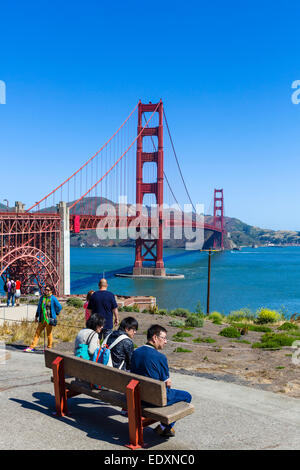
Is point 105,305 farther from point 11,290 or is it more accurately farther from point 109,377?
point 11,290

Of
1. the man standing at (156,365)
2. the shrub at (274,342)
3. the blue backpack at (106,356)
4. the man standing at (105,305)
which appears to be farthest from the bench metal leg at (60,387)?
the shrub at (274,342)

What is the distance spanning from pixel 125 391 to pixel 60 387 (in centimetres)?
106

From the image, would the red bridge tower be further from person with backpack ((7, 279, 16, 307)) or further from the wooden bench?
the wooden bench

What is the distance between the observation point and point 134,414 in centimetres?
422

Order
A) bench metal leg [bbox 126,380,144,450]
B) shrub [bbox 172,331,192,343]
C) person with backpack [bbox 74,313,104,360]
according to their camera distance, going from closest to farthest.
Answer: bench metal leg [bbox 126,380,144,450] → person with backpack [bbox 74,313,104,360] → shrub [bbox 172,331,192,343]

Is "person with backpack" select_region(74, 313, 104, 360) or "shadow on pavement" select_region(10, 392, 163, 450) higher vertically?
"person with backpack" select_region(74, 313, 104, 360)

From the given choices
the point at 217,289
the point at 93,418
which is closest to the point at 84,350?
the point at 93,418

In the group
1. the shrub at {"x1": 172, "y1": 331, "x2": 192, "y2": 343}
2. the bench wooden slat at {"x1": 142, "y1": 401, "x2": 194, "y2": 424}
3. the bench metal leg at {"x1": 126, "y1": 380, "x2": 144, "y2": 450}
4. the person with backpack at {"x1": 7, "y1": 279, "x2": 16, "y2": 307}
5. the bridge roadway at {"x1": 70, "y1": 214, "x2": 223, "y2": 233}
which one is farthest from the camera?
the bridge roadway at {"x1": 70, "y1": 214, "x2": 223, "y2": 233}

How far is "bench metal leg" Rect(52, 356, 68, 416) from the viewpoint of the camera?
5.01m

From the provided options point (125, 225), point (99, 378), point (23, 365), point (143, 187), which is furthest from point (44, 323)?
point (143, 187)

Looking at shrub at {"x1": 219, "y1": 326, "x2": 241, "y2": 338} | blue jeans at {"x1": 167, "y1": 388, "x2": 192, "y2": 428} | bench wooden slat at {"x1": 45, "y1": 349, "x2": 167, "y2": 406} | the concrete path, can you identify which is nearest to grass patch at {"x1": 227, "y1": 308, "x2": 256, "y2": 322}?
shrub at {"x1": 219, "y1": 326, "x2": 241, "y2": 338}

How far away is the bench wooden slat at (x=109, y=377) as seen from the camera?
409cm

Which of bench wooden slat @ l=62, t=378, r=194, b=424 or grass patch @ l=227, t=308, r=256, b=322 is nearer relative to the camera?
bench wooden slat @ l=62, t=378, r=194, b=424
